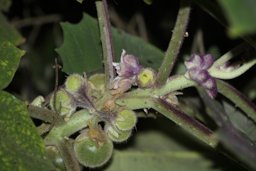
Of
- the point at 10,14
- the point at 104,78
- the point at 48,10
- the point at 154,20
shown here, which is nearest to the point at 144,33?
the point at 154,20

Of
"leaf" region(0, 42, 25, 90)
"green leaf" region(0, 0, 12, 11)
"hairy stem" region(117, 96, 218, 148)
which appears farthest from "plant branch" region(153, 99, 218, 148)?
"green leaf" region(0, 0, 12, 11)

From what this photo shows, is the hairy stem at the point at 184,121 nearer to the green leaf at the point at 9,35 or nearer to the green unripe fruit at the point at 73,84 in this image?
the green unripe fruit at the point at 73,84

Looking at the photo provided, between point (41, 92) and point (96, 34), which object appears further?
point (41, 92)

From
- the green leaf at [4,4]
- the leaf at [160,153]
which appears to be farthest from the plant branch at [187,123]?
the green leaf at [4,4]

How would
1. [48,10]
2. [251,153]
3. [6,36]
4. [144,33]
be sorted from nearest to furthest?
[251,153] < [6,36] < [144,33] < [48,10]

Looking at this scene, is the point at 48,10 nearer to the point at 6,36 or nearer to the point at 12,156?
the point at 6,36

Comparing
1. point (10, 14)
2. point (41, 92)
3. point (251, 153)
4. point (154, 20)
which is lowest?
point (41, 92)
